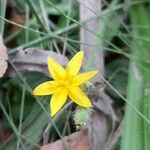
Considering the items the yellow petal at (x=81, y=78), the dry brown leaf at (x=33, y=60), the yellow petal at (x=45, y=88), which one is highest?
the dry brown leaf at (x=33, y=60)

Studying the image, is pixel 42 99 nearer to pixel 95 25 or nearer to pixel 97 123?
pixel 97 123

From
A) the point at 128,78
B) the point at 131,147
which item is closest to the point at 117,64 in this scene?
the point at 128,78

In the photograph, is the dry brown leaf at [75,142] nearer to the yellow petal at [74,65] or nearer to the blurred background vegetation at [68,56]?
the blurred background vegetation at [68,56]

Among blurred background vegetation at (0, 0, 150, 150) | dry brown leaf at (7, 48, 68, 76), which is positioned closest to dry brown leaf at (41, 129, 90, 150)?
blurred background vegetation at (0, 0, 150, 150)

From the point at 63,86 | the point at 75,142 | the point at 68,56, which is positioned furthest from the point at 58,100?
the point at 68,56

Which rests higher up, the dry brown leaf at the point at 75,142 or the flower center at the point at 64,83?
the flower center at the point at 64,83

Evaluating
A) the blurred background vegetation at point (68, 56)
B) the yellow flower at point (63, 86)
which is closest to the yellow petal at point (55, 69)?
the yellow flower at point (63, 86)

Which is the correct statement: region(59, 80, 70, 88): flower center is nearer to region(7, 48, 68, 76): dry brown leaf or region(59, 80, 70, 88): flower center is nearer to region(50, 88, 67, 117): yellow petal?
region(50, 88, 67, 117): yellow petal

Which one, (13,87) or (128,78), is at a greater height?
(13,87)
